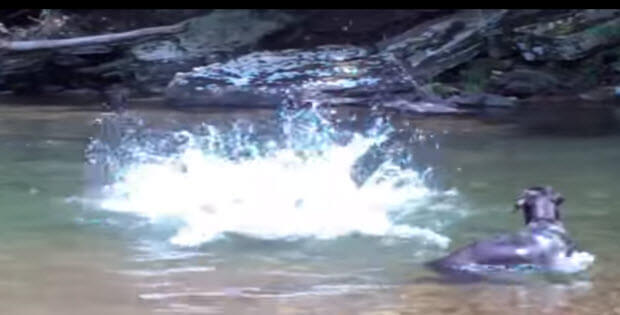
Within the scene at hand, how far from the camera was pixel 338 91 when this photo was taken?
1667 cm

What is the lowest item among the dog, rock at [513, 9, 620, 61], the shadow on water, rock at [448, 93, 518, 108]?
the dog

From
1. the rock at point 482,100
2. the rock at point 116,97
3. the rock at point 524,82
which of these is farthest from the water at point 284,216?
the rock at point 524,82

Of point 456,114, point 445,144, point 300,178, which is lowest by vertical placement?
point 300,178

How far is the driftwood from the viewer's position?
63.3 feet

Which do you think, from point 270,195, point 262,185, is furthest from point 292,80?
point 270,195

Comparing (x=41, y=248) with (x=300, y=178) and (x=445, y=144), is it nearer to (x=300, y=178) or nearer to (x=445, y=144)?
(x=300, y=178)

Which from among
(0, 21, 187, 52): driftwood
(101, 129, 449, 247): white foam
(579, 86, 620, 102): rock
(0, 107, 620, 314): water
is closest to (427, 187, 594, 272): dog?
(0, 107, 620, 314): water

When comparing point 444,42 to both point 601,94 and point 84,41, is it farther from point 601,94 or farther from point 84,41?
point 84,41

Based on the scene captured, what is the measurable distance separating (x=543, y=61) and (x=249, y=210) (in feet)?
31.9

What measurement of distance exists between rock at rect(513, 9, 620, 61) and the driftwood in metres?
6.16

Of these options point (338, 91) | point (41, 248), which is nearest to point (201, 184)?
point (41, 248)

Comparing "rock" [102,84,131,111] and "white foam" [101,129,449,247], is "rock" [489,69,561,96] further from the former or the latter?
"white foam" [101,129,449,247]

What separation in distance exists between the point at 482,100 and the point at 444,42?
2.11 metres

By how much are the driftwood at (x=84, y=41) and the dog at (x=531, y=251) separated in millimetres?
13766
